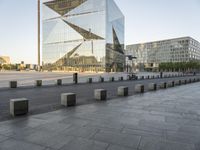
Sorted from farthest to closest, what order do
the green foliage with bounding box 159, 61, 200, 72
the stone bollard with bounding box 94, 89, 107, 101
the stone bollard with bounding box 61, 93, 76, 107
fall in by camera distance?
the green foliage with bounding box 159, 61, 200, 72
the stone bollard with bounding box 94, 89, 107, 101
the stone bollard with bounding box 61, 93, 76, 107

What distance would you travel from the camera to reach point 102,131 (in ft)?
17.8

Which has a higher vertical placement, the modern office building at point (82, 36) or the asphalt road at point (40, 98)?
the modern office building at point (82, 36)

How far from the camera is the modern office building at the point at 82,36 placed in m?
92.3

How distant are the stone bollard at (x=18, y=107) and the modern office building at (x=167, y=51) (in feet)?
420

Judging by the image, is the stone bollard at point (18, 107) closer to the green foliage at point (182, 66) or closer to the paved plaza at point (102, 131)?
the paved plaza at point (102, 131)

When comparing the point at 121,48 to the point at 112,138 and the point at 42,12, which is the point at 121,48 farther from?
the point at 112,138

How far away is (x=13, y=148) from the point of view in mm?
4211

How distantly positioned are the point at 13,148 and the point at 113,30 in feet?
329

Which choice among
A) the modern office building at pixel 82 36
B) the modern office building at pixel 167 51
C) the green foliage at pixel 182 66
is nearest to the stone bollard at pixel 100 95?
the modern office building at pixel 82 36

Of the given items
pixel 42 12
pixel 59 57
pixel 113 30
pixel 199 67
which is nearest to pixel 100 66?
pixel 113 30

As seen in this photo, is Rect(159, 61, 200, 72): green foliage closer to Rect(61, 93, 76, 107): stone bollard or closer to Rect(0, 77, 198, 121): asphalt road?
Rect(0, 77, 198, 121): asphalt road

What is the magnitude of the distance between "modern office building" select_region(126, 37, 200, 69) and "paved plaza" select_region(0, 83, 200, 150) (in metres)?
127

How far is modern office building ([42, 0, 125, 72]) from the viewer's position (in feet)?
303

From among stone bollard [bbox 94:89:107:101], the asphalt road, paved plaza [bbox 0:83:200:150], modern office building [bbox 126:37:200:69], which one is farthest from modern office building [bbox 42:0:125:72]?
paved plaza [bbox 0:83:200:150]
